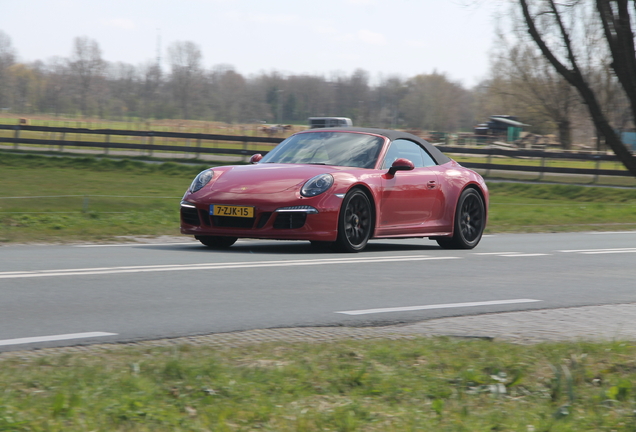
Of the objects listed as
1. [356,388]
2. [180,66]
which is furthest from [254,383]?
[180,66]

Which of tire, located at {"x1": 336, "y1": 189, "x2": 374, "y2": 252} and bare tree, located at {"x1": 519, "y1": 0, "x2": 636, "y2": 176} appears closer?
bare tree, located at {"x1": 519, "y1": 0, "x2": 636, "y2": 176}

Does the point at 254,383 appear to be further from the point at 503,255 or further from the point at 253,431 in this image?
the point at 503,255

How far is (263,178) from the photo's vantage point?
9516 mm

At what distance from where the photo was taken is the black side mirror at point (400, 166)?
10.3m

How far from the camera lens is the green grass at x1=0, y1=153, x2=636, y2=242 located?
1281cm

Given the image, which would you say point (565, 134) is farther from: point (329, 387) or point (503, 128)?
point (329, 387)

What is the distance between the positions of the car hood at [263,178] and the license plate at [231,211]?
172 mm

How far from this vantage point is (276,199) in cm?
930

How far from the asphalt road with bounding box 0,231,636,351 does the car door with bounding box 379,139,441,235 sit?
1.19 feet

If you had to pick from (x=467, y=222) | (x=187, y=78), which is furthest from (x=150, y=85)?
(x=467, y=222)

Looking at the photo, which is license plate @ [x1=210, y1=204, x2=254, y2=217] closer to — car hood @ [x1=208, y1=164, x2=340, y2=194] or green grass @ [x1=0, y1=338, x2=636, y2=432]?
car hood @ [x1=208, y1=164, x2=340, y2=194]

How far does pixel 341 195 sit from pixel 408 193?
1.35 metres

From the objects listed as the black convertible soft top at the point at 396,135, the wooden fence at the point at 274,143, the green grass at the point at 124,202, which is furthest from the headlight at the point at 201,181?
the wooden fence at the point at 274,143

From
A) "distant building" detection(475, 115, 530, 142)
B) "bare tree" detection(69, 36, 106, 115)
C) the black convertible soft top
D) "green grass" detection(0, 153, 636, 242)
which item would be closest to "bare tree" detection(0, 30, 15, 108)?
"bare tree" detection(69, 36, 106, 115)
